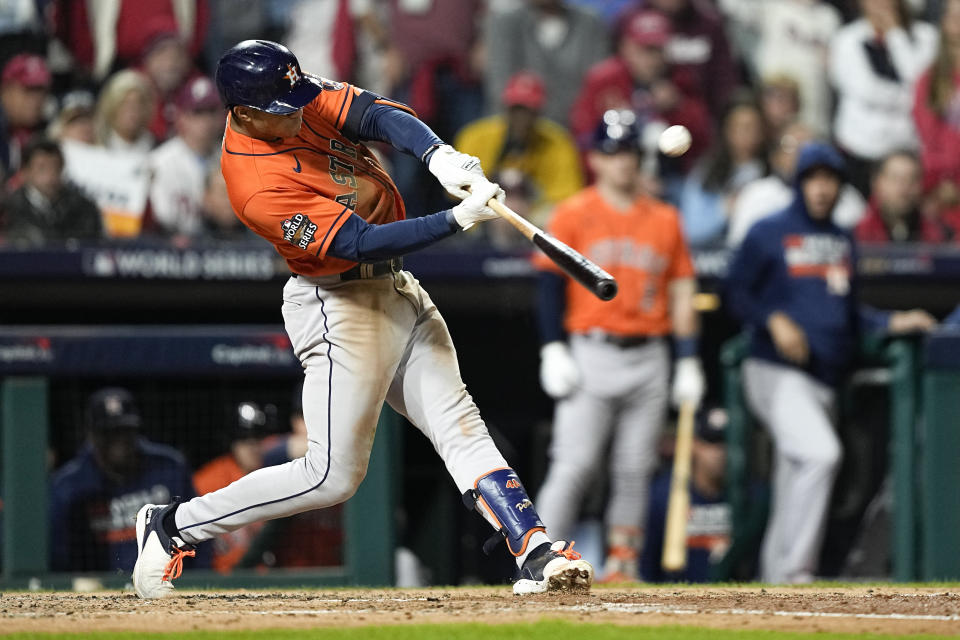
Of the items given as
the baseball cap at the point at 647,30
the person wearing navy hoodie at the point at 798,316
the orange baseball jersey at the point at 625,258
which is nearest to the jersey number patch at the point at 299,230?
the orange baseball jersey at the point at 625,258

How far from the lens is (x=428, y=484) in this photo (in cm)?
637

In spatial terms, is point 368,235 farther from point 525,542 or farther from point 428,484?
point 428,484

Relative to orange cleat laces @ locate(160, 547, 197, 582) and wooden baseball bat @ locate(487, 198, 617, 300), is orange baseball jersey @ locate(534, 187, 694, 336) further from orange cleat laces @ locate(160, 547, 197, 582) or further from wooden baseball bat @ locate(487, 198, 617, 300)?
orange cleat laces @ locate(160, 547, 197, 582)

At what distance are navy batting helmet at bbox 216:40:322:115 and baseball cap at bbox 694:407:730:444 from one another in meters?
3.35

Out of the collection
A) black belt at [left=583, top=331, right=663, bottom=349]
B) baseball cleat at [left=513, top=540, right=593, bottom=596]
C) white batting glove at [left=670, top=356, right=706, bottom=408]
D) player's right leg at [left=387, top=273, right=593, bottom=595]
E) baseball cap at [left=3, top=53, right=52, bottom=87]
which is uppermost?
baseball cap at [left=3, top=53, right=52, bottom=87]

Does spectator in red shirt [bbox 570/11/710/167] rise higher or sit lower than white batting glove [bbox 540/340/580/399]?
higher

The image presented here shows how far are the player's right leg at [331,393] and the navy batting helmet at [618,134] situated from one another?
1.97m

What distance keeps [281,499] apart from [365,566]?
59.4 inches

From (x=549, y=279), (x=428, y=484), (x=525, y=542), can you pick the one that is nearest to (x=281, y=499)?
(x=525, y=542)

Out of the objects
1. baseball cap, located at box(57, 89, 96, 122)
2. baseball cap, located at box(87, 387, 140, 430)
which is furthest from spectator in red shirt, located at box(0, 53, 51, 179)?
baseball cap, located at box(87, 387, 140, 430)

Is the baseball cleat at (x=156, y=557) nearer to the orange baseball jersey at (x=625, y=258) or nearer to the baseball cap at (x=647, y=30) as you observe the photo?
the orange baseball jersey at (x=625, y=258)

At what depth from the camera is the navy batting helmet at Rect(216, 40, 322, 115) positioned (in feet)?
11.3

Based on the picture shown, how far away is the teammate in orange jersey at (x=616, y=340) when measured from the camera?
17.6ft

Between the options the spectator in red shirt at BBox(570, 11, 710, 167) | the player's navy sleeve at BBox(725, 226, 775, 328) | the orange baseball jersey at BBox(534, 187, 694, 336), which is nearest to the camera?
the orange baseball jersey at BBox(534, 187, 694, 336)
